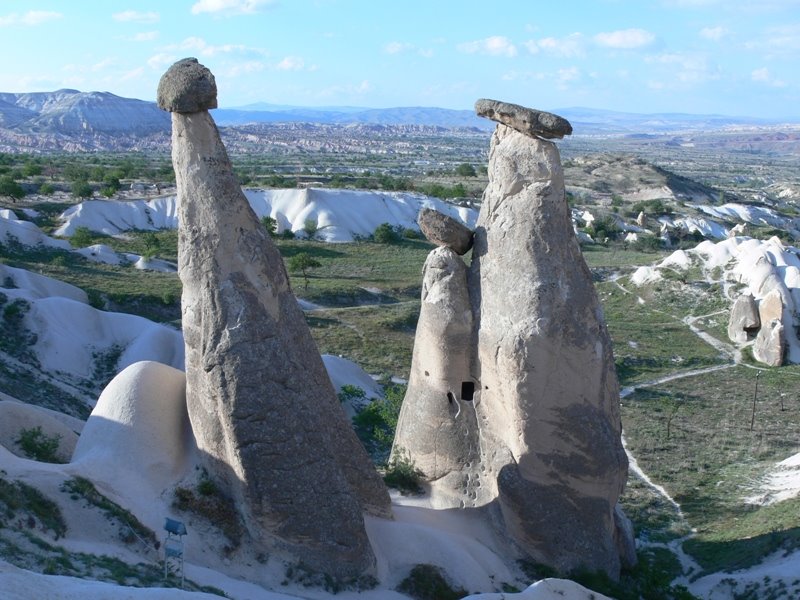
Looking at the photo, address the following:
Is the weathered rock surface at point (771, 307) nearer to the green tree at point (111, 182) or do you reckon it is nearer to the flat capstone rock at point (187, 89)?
the flat capstone rock at point (187, 89)

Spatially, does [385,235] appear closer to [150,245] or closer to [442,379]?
[150,245]

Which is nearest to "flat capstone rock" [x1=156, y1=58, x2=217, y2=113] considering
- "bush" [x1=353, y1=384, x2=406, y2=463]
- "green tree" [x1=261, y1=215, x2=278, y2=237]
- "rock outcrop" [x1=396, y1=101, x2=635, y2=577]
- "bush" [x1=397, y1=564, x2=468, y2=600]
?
"rock outcrop" [x1=396, y1=101, x2=635, y2=577]

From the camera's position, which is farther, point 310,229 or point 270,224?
point 310,229

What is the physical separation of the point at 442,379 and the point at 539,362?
1.82 metres

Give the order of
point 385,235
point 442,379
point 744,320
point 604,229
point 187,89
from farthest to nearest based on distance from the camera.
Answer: point 604,229, point 385,235, point 744,320, point 442,379, point 187,89

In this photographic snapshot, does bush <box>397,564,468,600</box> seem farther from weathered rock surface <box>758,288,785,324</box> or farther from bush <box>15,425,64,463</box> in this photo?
weathered rock surface <box>758,288,785,324</box>

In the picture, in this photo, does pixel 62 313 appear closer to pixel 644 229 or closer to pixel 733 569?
pixel 733 569

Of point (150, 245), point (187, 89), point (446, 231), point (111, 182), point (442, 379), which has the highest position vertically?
point (187, 89)

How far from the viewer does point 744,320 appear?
3481 cm

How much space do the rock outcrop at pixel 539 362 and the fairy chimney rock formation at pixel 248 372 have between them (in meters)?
2.62

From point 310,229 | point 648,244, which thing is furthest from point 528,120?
point 648,244

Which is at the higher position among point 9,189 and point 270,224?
point 9,189

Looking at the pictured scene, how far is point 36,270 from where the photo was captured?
38688mm

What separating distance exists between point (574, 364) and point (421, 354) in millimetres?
2505
